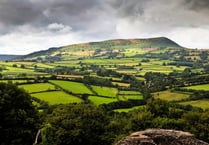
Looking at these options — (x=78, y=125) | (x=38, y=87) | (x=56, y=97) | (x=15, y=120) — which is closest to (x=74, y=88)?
(x=38, y=87)

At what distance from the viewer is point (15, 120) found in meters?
33.0

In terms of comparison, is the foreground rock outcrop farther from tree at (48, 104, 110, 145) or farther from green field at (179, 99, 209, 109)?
green field at (179, 99, 209, 109)

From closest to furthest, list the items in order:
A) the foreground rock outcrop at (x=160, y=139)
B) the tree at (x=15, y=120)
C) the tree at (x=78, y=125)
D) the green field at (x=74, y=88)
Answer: the foreground rock outcrop at (x=160, y=139)
the tree at (x=15, y=120)
the tree at (x=78, y=125)
the green field at (x=74, y=88)

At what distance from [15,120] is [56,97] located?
147ft

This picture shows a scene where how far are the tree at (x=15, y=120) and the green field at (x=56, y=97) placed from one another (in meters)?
36.0

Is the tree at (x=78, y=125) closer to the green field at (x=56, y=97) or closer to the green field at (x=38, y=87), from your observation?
the green field at (x=56, y=97)

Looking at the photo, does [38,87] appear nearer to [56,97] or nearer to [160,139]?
[56,97]

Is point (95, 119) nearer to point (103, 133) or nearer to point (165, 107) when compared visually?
point (103, 133)

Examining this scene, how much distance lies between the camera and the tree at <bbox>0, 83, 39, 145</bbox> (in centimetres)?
3253

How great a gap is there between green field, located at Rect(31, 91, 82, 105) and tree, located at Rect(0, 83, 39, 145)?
36.0 meters

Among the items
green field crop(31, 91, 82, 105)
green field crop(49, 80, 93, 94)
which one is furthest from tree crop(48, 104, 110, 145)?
green field crop(49, 80, 93, 94)

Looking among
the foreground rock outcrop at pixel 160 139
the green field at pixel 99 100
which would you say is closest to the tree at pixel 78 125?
the foreground rock outcrop at pixel 160 139

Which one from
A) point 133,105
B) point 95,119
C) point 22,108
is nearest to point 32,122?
point 22,108

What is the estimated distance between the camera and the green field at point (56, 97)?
73656 millimetres
